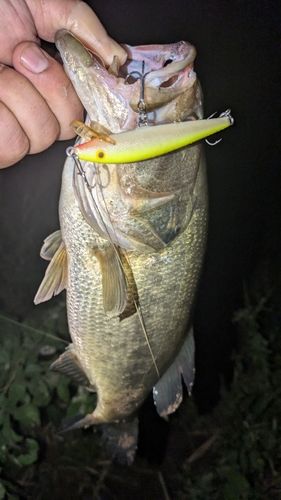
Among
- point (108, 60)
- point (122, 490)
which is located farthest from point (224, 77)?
point (122, 490)

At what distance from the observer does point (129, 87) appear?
60cm

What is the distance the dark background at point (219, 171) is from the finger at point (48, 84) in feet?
0.99

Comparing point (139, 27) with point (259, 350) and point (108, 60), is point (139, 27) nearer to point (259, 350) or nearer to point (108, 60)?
point (108, 60)


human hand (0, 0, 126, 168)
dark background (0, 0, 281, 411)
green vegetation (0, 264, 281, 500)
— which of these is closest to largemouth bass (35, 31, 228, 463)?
human hand (0, 0, 126, 168)

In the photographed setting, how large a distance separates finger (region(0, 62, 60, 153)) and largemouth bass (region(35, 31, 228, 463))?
15 cm

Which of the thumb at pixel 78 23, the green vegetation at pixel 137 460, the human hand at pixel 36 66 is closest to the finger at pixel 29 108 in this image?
the human hand at pixel 36 66

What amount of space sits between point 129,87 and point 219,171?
97 centimetres

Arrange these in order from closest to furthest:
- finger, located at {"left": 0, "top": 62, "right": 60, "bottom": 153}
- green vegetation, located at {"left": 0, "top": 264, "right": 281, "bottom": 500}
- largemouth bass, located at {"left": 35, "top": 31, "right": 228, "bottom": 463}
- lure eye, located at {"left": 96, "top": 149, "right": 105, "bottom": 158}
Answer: lure eye, located at {"left": 96, "top": 149, "right": 105, "bottom": 158}, largemouth bass, located at {"left": 35, "top": 31, "right": 228, "bottom": 463}, finger, located at {"left": 0, "top": 62, "right": 60, "bottom": 153}, green vegetation, located at {"left": 0, "top": 264, "right": 281, "bottom": 500}

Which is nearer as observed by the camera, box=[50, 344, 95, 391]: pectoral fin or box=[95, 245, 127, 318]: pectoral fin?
box=[95, 245, 127, 318]: pectoral fin

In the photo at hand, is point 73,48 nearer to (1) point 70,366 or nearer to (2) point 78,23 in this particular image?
(2) point 78,23

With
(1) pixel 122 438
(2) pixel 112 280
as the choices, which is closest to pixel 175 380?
(1) pixel 122 438

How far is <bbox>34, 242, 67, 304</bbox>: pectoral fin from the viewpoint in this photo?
2.80 feet

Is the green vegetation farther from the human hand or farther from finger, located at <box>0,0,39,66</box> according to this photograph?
finger, located at <box>0,0,39,66</box>

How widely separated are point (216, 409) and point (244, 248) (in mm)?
865
